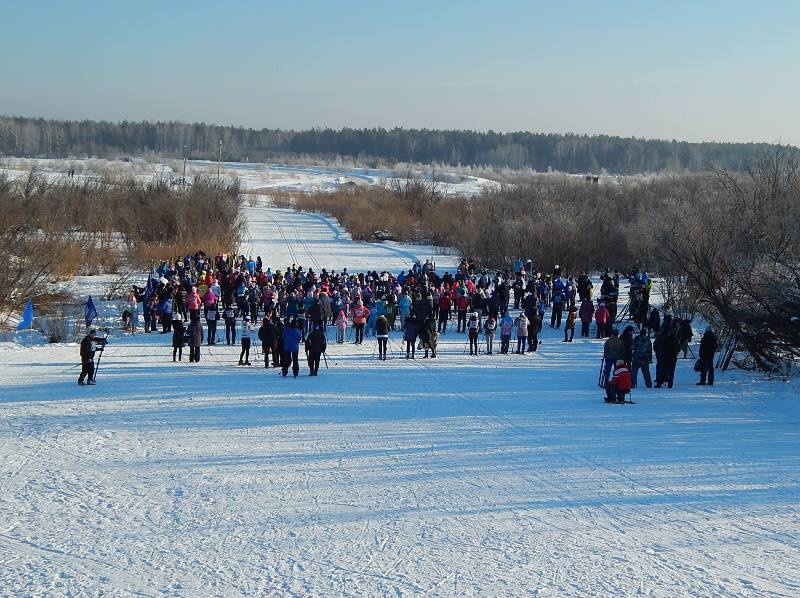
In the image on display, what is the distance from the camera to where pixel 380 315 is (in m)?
20.6

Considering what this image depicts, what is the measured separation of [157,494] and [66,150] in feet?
559

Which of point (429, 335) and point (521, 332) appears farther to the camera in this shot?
point (521, 332)

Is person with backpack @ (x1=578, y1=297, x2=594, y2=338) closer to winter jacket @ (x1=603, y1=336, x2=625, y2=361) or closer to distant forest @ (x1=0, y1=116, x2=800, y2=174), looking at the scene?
winter jacket @ (x1=603, y1=336, x2=625, y2=361)

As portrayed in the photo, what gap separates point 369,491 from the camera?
33.3ft

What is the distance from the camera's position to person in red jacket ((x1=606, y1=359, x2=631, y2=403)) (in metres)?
14.9

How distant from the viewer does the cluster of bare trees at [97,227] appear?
2753cm

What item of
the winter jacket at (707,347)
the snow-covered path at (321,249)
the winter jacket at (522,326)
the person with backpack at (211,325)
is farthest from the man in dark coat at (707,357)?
the snow-covered path at (321,249)

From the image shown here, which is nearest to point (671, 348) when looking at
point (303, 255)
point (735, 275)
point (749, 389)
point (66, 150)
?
point (749, 389)

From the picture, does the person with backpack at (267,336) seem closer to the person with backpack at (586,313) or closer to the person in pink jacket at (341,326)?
the person in pink jacket at (341,326)

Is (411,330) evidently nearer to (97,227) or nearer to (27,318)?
(27,318)

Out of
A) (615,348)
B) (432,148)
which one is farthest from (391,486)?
(432,148)

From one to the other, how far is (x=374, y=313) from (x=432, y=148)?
172 metres

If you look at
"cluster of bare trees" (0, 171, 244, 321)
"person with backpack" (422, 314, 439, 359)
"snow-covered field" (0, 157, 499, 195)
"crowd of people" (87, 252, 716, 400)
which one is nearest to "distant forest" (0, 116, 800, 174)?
"snow-covered field" (0, 157, 499, 195)

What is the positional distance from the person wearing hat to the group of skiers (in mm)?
2761
